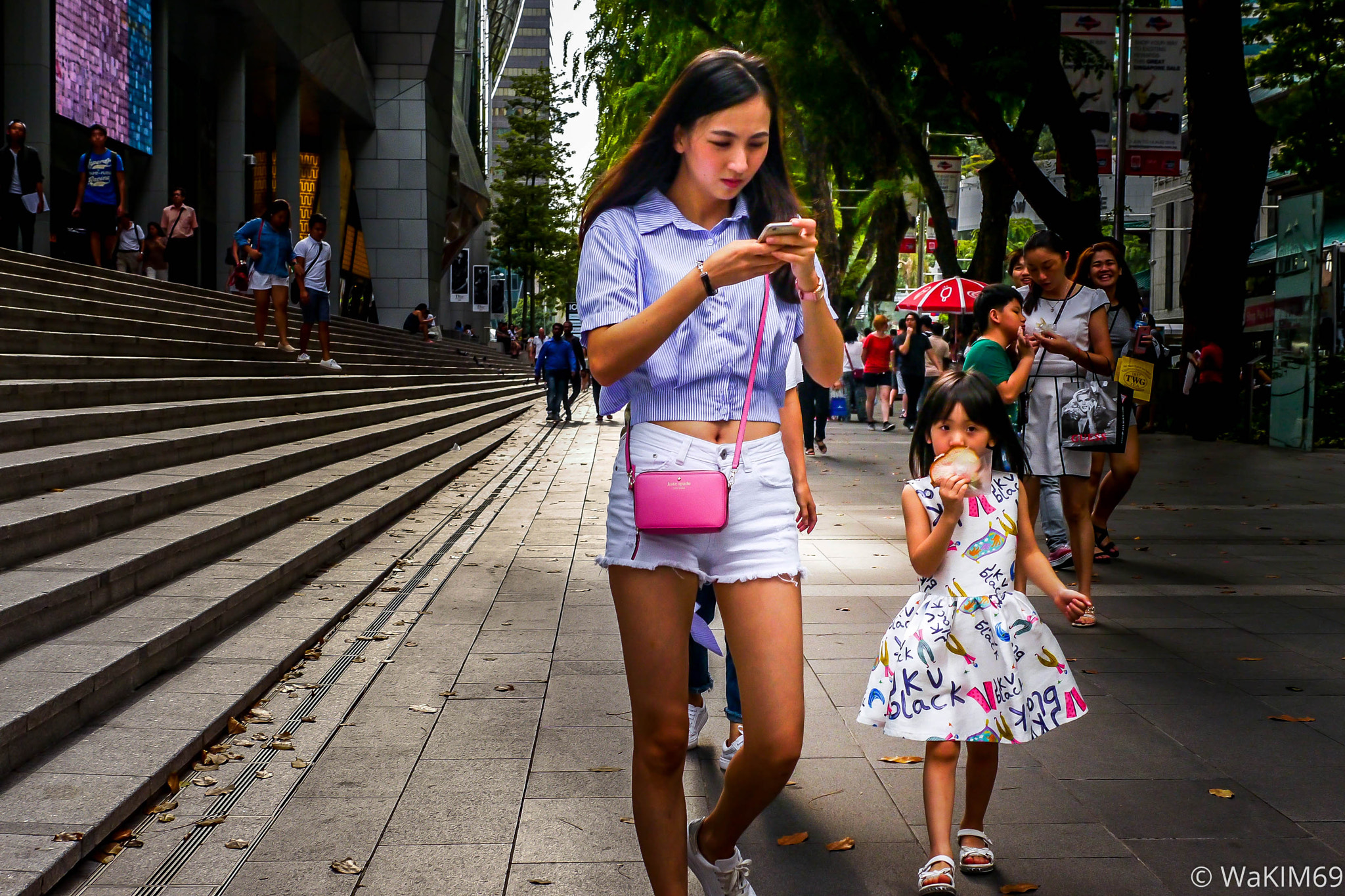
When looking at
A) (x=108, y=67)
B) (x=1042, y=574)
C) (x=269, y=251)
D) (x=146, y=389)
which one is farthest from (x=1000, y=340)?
(x=108, y=67)

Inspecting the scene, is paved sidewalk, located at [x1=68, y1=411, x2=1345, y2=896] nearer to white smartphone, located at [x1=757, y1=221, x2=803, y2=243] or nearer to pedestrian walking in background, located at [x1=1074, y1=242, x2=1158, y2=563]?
pedestrian walking in background, located at [x1=1074, y1=242, x2=1158, y2=563]

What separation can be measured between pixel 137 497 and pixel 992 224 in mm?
16583

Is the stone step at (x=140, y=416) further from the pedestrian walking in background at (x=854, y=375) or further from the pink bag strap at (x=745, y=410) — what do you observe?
the pedestrian walking in background at (x=854, y=375)

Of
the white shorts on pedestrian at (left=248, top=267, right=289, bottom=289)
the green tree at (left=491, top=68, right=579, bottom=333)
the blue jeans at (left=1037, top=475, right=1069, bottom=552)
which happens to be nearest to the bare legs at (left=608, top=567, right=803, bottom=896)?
the blue jeans at (left=1037, top=475, right=1069, bottom=552)

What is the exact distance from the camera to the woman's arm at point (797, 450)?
3104mm

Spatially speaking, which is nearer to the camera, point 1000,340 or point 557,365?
point 1000,340

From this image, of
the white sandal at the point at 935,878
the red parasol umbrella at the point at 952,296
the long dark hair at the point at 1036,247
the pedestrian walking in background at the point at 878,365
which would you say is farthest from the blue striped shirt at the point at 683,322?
the red parasol umbrella at the point at 952,296

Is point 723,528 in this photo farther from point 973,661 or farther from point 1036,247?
point 1036,247

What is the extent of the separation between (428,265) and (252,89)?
8.86 m

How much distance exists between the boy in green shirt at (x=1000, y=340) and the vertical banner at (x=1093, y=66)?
36.7ft

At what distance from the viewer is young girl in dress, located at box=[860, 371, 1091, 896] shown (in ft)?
10.8

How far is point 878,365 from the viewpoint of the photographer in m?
22.1

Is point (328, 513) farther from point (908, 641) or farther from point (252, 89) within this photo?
point (252, 89)

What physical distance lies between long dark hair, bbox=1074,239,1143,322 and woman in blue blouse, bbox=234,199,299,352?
9.70 meters
